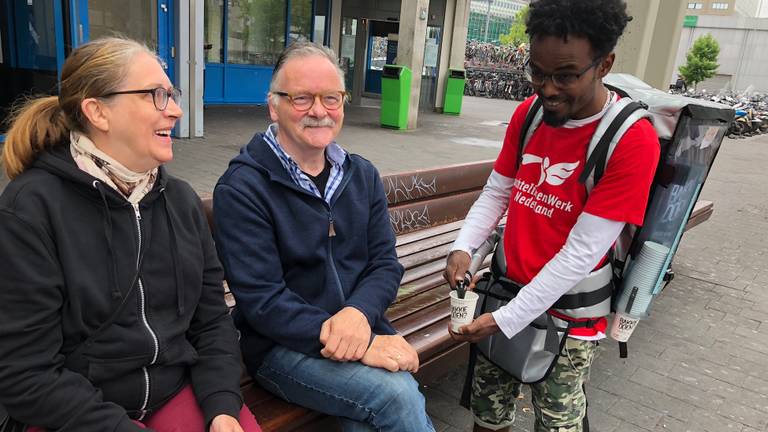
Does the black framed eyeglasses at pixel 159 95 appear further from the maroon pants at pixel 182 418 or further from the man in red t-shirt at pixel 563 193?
the man in red t-shirt at pixel 563 193

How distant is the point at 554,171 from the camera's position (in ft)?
6.50

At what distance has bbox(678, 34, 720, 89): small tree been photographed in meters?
51.2

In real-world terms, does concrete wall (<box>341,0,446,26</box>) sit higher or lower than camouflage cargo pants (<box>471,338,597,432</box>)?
higher

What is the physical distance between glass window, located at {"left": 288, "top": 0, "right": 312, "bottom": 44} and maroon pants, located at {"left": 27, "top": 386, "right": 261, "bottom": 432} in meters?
13.9

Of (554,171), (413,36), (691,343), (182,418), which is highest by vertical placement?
(413,36)

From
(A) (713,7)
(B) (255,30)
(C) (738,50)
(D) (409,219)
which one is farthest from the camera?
(A) (713,7)

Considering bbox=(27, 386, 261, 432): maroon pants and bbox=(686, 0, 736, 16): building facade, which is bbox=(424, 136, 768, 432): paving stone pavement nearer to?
bbox=(27, 386, 261, 432): maroon pants

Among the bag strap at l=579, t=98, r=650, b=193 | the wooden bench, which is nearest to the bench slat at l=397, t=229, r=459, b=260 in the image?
the wooden bench

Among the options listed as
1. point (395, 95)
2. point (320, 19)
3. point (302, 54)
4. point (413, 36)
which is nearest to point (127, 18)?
point (395, 95)

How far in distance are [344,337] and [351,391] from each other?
0.17 m

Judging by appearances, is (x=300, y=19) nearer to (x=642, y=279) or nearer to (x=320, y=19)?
(x=320, y=19)

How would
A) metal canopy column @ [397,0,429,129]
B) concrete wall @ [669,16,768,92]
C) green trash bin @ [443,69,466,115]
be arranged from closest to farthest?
metal canopy column @ [397,0,429,129]
green trash bin @ [443,69,466,115]
concrete wall @ [669,16,768,92]

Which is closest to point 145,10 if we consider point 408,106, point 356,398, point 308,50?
point 408,106

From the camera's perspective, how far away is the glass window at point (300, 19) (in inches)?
583
